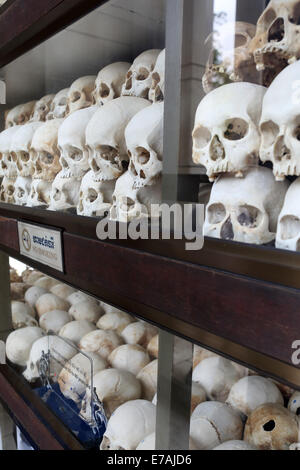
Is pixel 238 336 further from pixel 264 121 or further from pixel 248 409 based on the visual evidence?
pixel 248 409

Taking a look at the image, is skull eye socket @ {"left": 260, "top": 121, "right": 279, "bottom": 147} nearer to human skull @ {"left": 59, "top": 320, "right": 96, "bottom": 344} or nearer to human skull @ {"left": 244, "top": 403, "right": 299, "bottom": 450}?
human skull @ {"left": 244, "top": 403, "right": 299, "bottom": 450}

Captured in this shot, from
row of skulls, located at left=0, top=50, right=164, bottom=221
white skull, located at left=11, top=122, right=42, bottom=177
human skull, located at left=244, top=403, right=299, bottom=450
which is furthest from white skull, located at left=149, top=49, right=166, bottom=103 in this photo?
Answer: human skull, located at left=244, top=403, right=299, bottom=450

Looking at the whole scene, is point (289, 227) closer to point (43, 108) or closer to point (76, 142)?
point (76, 142)

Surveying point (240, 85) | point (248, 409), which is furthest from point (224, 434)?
point (240, 85)

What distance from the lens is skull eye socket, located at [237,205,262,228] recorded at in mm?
552

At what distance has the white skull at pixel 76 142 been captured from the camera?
0.99 m

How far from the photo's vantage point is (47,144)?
3.71 ft

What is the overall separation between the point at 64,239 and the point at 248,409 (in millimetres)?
523

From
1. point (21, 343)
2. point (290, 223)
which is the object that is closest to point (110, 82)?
point (290, 223)

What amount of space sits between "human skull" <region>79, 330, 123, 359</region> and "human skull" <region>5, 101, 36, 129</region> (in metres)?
0.80

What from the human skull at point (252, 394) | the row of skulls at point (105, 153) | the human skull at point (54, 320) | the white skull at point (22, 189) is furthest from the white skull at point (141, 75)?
the human skull at point (54, 320)

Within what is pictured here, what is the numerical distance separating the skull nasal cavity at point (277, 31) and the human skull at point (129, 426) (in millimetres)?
800

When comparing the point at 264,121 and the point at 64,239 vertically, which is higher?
the point at 264,121

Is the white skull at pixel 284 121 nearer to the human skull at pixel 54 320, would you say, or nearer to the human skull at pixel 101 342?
the human skull at pixel 101 342
